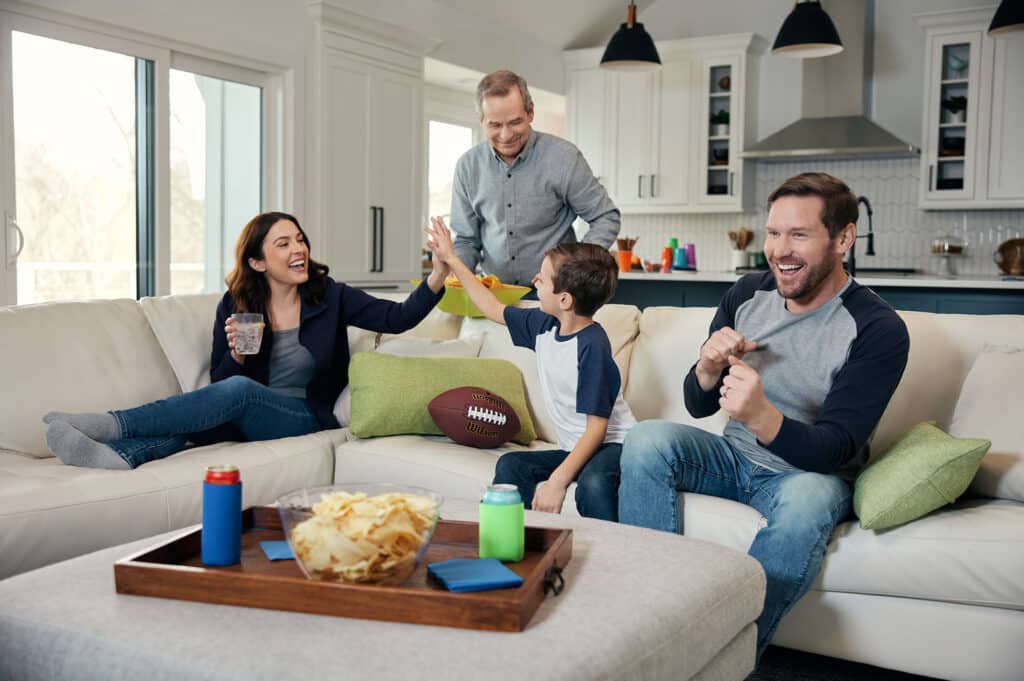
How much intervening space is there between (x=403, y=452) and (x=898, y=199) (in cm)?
504

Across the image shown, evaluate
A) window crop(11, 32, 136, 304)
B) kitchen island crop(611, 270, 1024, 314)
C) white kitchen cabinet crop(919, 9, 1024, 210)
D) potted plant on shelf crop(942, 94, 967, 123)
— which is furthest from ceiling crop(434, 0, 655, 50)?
window crop(11, 32, 136, 304)

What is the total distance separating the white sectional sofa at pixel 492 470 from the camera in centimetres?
203

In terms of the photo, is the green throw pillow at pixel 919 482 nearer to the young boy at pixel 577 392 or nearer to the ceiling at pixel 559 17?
the young boy at pixel 577 392

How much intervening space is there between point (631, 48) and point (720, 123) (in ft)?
3.68

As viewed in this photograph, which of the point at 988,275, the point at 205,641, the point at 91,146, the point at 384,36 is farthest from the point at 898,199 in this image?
the point at 205,641

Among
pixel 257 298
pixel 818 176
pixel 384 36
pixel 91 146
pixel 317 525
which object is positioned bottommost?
pixel 317 525

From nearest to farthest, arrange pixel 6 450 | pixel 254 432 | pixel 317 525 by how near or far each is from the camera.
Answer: pixel 317 525
pixel 6 450
pixel 254 432

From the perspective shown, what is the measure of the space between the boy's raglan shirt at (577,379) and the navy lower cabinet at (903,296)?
310cm

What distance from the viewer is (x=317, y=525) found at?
4.73ft

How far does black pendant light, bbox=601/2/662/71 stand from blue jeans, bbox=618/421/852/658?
165 inches

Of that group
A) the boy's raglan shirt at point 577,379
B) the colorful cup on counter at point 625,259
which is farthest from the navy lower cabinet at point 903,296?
the boy's raglan shirt at point 577,379

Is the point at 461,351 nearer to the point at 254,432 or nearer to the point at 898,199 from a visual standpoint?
the point at 254,432

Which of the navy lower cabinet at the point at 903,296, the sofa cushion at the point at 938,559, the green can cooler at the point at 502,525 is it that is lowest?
the sofa cushion at the point at 938,559

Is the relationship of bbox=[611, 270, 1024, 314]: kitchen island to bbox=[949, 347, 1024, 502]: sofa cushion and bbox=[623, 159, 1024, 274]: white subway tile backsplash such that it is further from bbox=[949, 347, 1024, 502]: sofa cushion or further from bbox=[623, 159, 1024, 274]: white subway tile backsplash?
bbox=[949, 347, 1024, 502]: sofa cushion
